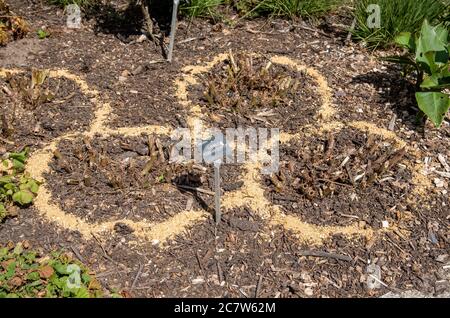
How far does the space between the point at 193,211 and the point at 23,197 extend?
0.94 meters

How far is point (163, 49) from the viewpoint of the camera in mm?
4250

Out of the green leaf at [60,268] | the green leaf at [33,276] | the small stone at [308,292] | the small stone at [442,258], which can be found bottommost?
the small stone at [308,292]

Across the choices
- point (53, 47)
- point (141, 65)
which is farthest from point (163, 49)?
point (53, 47)

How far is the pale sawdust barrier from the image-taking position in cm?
302

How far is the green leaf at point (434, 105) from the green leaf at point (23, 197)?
8.03 ft

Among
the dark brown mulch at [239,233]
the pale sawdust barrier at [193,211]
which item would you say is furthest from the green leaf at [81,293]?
the pale sawdust barrier at [193,211]

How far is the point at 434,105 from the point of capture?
11.4 ft

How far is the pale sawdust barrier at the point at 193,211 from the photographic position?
3.02 meters

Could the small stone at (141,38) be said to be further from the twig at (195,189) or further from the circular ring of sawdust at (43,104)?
the twig at (195,189)

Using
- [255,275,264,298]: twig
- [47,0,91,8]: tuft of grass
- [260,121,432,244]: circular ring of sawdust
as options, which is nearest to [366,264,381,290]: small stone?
[260,121,432,244]: circular ring of sawdust

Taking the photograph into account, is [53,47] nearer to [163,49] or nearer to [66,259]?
[163,49]

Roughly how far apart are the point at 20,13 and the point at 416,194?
3.47 meters

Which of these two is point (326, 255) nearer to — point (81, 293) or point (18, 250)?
point (81, 293)

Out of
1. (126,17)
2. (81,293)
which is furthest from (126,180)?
(126,17)
